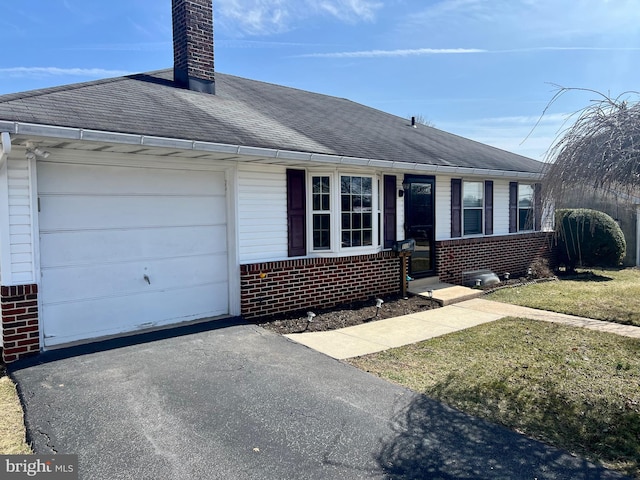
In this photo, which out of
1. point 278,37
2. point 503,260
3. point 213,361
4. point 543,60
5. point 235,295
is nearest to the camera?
point 213,361

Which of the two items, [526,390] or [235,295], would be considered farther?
[235,295]

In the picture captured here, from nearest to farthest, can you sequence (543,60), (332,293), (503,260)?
1. (543,60)
2. (332,293)
3. (503,260)

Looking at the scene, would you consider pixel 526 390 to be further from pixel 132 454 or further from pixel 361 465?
pixel 132 454

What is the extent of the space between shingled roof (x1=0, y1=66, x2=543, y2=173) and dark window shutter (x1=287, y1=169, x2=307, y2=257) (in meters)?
0.63

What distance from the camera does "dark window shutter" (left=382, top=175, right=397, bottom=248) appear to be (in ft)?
30.6

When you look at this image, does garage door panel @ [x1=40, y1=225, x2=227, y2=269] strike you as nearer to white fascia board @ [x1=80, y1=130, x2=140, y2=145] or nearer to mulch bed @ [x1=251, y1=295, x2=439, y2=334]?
white fascia board @ [x1=80, y1=130, x2=140, y2=145]

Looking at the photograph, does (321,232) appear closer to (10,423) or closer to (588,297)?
(10,423)

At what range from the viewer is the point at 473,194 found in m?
11.4

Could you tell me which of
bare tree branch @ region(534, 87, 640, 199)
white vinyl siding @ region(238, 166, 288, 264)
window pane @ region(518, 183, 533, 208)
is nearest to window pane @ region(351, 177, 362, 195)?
white vinyl siding @ region(238, 166, 288, 264)

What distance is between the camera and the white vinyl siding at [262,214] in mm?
7105

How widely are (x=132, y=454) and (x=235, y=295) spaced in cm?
398

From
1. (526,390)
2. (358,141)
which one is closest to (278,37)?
(358,141)

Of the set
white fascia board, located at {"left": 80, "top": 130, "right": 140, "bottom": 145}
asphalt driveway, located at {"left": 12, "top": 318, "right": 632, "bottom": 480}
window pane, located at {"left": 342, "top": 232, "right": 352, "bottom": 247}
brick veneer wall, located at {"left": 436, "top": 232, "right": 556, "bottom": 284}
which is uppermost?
white fascia board, located at {"left": 80, "top": 130, "right": 140, "bottom": 145}

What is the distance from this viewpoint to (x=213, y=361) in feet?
17.1
